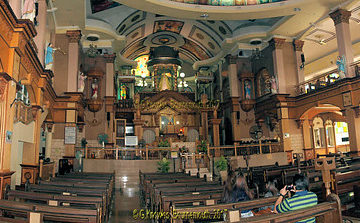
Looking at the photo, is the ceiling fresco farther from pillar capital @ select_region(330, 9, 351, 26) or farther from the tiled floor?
the tiled floor

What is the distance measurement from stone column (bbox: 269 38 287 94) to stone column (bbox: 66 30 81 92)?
12.7m

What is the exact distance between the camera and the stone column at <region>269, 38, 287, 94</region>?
18.0m

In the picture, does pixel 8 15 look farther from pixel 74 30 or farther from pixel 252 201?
pixel 74 30

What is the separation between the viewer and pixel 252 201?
4.02 metres

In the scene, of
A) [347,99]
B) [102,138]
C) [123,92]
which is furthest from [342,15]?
[123,92]

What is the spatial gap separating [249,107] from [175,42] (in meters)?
11.8

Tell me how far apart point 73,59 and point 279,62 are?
13160mm

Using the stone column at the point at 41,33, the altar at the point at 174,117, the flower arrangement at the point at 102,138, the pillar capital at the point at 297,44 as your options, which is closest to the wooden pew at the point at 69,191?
the stone column at the point at 41,33

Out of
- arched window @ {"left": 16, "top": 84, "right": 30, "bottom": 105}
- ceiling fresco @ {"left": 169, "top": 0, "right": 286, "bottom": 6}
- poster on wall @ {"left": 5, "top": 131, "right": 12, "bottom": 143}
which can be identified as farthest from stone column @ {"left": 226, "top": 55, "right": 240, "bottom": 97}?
poster on wall @ {"left": 5, "top": 131, "right": 12, "bottom": 143}

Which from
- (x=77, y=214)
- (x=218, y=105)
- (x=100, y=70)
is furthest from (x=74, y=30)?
(x=77, y=214)

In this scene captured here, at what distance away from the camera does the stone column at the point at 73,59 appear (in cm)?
1491

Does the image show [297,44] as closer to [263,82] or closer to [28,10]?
[263,82]

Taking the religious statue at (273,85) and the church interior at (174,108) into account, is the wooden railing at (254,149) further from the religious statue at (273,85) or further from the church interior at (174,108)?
the religious statue at (273,85)

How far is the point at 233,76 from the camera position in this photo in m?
21.4
